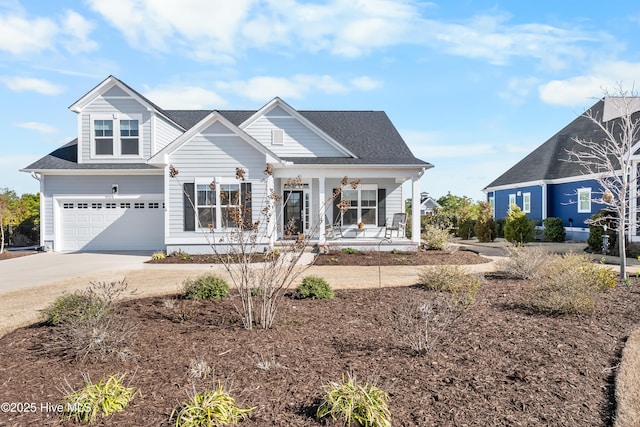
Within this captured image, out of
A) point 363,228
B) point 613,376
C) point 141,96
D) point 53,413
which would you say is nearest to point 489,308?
point 613,376

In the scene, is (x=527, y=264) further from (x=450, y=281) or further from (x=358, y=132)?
(x=358, y=132)

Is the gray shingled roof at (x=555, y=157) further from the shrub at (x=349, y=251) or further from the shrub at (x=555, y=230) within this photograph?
the shrub at (x=349, y=251)

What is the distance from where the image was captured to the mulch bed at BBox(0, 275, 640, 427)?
11.6 feet

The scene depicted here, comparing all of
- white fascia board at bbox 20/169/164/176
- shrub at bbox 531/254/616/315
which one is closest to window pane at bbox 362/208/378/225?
white fascia board at bbox 20/169/164/176

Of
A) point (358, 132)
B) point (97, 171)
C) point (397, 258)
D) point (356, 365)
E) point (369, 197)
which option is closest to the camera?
point (356, 365)

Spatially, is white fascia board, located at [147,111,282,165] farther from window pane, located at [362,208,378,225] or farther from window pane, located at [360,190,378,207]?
window pane, located at [362,208,378,225]

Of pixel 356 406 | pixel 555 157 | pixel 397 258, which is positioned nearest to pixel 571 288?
pixel 356 406

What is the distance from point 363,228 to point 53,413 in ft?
48.9

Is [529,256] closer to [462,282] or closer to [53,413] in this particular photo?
[462,282]

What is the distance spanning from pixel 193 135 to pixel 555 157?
741 inches

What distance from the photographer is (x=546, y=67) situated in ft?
44.2

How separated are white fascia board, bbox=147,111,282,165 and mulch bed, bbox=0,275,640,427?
363 inches

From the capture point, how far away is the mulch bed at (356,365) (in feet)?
11.6

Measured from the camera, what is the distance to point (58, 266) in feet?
43.3
